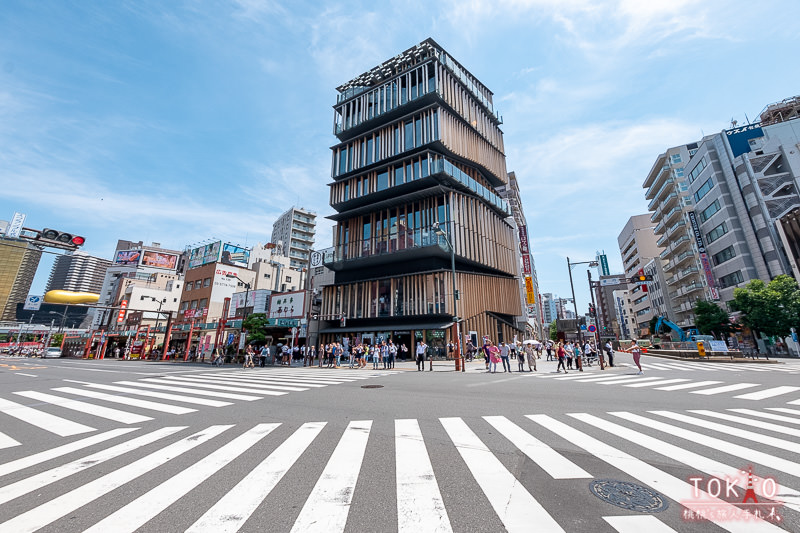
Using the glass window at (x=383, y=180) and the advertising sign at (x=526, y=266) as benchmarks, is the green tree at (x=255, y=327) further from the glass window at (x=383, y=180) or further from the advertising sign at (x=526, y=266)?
the advertising sign at (x=526, y=266)

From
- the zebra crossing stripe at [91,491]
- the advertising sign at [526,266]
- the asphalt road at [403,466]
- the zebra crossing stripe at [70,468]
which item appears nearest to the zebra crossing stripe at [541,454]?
the asphalt road at [403,466]

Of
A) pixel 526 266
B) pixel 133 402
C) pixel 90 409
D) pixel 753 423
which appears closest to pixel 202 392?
pixel 133 402

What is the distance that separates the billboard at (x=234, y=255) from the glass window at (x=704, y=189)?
225ft

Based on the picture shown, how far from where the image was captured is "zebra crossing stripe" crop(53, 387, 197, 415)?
25.6 ft

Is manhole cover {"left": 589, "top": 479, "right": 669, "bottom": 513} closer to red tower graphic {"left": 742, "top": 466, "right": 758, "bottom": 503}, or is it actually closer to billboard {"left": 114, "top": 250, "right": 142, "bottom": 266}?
red tower graphic {"left": 742, "top": 466, "right": 758, "bottom": 503}

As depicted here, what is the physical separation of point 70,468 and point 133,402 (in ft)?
18.5

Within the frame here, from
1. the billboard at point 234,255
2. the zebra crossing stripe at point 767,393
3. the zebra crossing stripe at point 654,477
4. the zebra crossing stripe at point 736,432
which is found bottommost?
the zebra crossing stripe at point 654,477

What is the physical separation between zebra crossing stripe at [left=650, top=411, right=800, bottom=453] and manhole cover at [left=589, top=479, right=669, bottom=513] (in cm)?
338

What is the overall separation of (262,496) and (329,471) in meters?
0.87

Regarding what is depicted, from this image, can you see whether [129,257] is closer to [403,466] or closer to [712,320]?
[403,466]

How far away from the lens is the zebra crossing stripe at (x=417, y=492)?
2.70m

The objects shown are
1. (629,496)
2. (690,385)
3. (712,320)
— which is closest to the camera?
(629,496)

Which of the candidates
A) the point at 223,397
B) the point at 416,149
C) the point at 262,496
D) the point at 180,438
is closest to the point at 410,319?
the point at 416,149

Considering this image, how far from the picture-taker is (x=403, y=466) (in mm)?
4086
